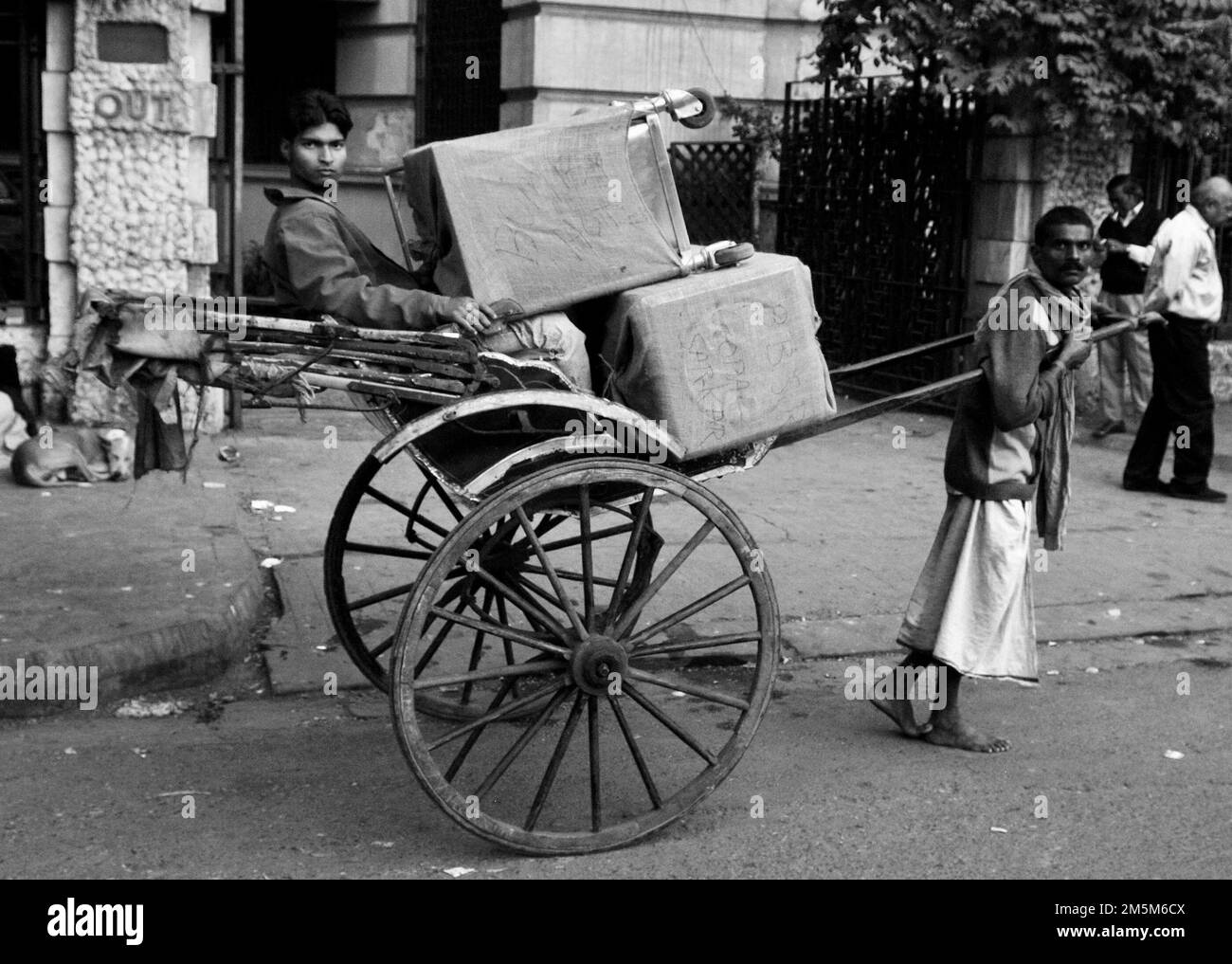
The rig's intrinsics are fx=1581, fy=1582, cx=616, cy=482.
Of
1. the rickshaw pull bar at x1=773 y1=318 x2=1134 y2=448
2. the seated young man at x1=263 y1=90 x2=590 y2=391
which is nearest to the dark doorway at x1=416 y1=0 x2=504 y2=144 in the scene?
the seated young man at x1=263 y1=90 x2=590 y2=391

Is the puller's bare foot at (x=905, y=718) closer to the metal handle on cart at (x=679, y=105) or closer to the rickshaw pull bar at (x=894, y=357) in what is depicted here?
the rickshaw pull bar at (x=894, y=357)

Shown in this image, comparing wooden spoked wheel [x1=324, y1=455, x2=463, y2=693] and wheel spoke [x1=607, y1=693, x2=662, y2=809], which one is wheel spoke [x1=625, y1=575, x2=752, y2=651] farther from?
wooden spoked wheel [x1=324, y1=455, x2=463, y2=693]

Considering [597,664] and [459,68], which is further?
[459,68]

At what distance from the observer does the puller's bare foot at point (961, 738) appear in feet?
16.4

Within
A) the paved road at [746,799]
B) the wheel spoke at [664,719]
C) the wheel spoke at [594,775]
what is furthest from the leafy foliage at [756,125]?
the wheel spoke at [594,775]

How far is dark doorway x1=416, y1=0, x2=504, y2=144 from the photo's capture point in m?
14.0

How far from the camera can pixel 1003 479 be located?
16.1 feet

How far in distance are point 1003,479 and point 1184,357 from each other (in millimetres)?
4335

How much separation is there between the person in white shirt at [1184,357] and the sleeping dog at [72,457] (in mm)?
5485

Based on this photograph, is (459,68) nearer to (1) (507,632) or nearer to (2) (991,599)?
(2) (991,599)

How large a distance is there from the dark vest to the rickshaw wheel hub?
6.97 metres

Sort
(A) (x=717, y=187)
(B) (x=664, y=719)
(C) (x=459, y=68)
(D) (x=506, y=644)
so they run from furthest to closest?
1. (C) (x=459, y=68)
2. (A) (x=717, y=187)
3. (D) (x=506, y=644)
4. (B) (x=664, y=719)

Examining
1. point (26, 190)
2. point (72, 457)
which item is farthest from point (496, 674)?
point (26, 190)
